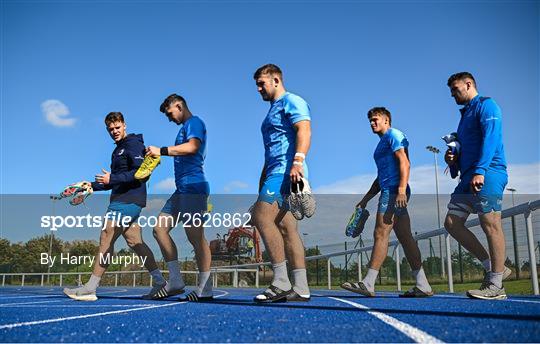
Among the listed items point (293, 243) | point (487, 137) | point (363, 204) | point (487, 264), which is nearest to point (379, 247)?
point (363, 204)

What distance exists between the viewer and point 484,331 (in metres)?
1.95

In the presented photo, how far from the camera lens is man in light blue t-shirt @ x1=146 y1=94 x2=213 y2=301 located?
15.4 ft

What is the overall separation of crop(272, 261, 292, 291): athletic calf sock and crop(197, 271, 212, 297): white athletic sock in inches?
44.6

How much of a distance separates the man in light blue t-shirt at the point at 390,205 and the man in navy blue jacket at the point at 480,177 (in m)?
0.58

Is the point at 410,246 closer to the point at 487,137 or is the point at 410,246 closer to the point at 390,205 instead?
the point at 390,205

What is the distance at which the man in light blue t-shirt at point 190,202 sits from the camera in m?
4.69

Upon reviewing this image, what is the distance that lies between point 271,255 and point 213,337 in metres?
1.96

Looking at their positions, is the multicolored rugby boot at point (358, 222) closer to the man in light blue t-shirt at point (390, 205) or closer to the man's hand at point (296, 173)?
the man in light blue t-shirt at point (390, 205)

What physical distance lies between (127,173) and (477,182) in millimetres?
3412

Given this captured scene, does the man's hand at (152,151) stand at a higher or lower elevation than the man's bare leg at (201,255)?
higher

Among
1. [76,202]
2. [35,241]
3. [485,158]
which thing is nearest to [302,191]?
[485,158]

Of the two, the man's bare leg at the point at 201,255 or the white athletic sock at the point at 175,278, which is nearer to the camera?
the man's bare leg at the point at 201,255

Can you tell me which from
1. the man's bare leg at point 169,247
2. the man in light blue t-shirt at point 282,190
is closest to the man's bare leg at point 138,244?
the man's bare leg at point 169,247

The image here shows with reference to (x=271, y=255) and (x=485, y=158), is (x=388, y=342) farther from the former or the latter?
(x=485, y=158)
